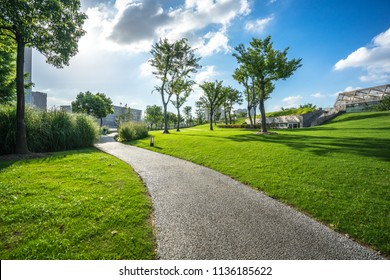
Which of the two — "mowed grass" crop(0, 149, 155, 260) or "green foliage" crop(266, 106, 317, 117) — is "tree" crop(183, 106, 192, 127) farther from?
"mowed grass" crop(0, 149, 155, 260)

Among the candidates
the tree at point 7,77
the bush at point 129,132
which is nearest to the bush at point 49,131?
the bush at point 129,132

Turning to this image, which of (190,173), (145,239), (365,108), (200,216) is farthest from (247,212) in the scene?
(365,108)

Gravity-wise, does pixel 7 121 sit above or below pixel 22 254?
above

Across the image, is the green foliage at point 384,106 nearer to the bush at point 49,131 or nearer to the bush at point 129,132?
the bush at point 129,132

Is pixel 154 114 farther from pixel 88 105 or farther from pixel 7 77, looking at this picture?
pixel 7 77

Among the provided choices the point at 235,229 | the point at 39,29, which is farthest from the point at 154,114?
the point at 235,229

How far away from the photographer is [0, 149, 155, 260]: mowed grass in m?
3.05

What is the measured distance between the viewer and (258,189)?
626 centimetres

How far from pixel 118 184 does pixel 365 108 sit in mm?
63156

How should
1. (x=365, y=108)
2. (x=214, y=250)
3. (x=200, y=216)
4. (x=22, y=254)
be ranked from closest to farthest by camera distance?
(x=22, y=254) < (x=214, y=250) < (x=200, y=216) < (x=365, y=108)

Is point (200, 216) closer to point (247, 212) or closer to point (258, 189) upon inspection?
point (247, 212)

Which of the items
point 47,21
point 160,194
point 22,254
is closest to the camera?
point 22,254

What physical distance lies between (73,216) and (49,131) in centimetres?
1159

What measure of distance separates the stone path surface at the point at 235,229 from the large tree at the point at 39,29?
10.5 metres
